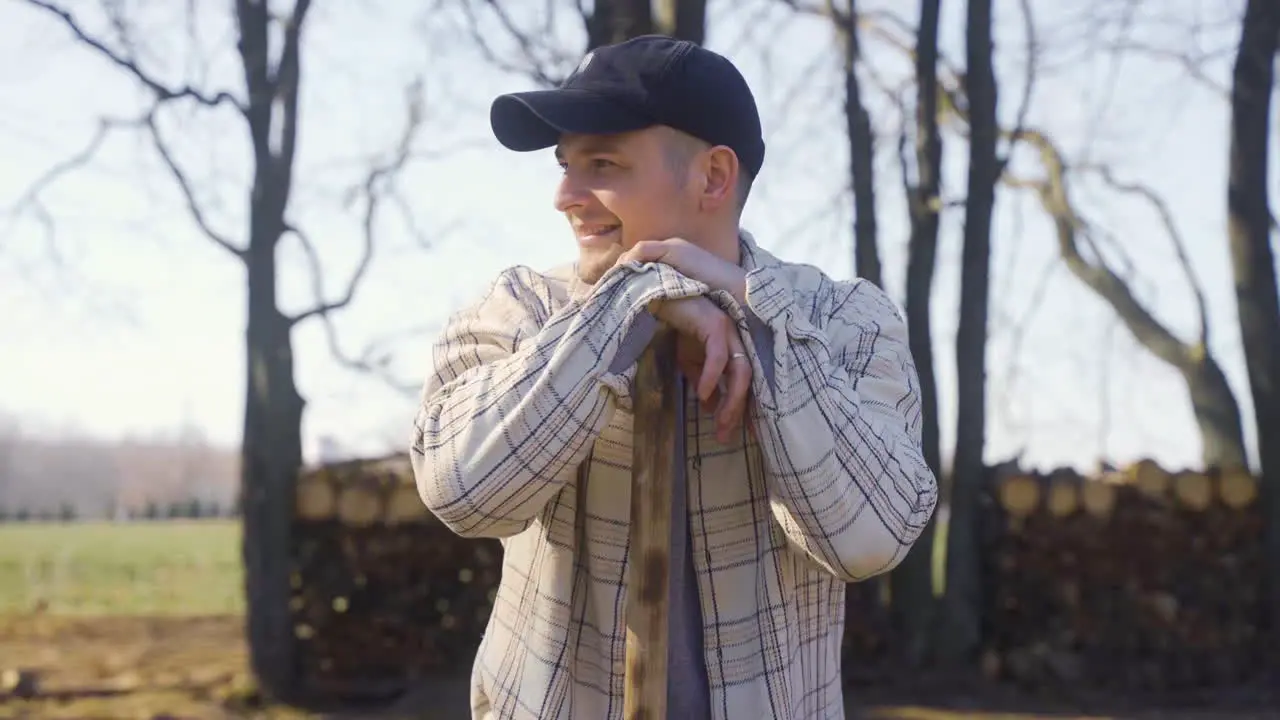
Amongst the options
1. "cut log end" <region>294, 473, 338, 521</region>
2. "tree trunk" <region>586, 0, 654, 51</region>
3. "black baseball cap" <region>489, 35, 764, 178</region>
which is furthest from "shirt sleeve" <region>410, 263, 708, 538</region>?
"cut log end" <region>294, 473, 338, 521</region>

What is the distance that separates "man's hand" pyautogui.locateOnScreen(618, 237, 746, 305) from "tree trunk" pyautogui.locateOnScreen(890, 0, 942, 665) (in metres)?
4.92

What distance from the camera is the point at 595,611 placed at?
5.20 ft

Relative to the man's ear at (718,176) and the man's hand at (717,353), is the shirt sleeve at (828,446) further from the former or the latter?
the man's ear at (718,176)

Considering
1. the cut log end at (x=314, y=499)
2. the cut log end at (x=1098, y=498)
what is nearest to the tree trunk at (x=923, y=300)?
the cut log end at (x=1098, y=498)

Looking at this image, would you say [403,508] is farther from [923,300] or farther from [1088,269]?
[1088,269]

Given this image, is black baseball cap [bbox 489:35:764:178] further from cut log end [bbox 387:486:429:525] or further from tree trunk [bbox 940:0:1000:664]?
tree trunk [bbox 940:0:1000:664]

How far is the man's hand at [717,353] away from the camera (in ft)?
4.72

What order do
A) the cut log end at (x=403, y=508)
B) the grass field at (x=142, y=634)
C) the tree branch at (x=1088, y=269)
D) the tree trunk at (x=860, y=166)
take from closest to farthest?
the grass field at (x=142, y=634) < the cut log end at (x=403, y=508) < the tree trunk at (x=860, y=166) < the tree branch at (x=1088, y=269)

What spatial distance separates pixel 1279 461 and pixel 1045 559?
1319 mm

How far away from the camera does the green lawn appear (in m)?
7.80

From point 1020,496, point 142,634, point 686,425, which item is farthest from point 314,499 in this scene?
point 686,425

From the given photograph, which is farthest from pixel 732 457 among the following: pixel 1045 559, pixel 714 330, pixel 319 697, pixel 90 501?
pixel 90 501

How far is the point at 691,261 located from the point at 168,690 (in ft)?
17.4

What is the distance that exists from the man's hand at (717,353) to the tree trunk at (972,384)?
5.34 meters
